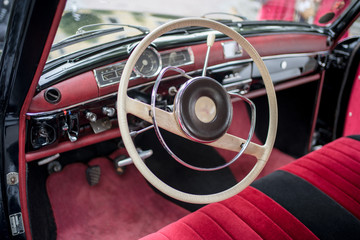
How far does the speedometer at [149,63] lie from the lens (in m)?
1.57

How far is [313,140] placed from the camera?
285 cm

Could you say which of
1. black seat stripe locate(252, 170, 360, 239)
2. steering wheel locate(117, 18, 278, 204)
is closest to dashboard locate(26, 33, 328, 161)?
steering wheel locate(117, 18, 278, 204)

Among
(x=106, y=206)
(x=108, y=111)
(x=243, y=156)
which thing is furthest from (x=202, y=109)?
(x=106, y=206)

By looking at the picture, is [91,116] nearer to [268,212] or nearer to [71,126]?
[71,126]

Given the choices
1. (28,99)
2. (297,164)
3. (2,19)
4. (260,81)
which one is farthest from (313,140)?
(2,19)

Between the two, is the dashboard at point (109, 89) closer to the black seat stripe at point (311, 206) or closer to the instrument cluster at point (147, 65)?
the instrument cluster at point (147, 65)

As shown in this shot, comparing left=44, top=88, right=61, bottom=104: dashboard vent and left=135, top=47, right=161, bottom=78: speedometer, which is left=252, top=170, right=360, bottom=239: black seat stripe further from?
left=44, top=88, right=61, bottom=104: dashboard vent

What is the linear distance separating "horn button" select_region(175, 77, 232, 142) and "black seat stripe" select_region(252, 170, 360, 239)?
498 mm

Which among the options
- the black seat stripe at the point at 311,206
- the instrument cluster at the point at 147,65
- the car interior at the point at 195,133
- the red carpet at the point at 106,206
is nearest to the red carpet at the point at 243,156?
the car interior at the point at 195,133

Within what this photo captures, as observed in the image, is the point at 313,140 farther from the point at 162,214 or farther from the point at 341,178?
the point at 162,214

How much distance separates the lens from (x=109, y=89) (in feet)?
5.11

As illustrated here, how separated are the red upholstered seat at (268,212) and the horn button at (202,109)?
0.37 m

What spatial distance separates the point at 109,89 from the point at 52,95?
27 cm

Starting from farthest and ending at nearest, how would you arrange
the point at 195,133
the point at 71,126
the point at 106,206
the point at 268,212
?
the point at 106,206
the point at 71,126
the point at 268,212
the point at 195,133
